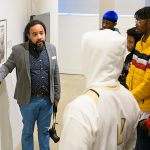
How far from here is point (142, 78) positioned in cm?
276

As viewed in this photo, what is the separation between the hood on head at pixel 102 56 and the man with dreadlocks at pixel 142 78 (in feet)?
3.96

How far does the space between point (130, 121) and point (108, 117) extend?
21 cm

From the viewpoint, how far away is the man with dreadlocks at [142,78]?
2.71 meters

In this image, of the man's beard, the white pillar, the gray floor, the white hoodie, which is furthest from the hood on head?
the white pillar

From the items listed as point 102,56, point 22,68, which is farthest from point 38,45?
point 102,56

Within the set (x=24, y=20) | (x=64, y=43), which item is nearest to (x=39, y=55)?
(x=24, y=20)

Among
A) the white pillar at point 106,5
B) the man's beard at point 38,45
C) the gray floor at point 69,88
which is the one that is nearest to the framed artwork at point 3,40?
Result: the man's beard at point 38,45

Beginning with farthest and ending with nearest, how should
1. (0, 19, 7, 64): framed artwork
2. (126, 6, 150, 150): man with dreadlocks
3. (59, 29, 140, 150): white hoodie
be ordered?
(0, 19, 7, 64): framed artwork
(126, 6, 150, 150): man with dreadlocks
(59, 29, 140, 150): white hoodie

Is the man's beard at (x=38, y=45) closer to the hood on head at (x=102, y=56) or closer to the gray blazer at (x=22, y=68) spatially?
the gray blazer at (x=22, y=68)

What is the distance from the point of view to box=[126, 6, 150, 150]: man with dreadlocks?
2706mm

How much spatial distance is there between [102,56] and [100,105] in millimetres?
→ 227

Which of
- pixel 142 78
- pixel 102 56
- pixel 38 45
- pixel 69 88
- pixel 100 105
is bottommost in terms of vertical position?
pixel 69 88

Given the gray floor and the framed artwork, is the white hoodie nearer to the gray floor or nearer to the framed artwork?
the framed artwork

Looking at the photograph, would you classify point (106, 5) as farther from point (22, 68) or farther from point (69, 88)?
point (22, 68)
